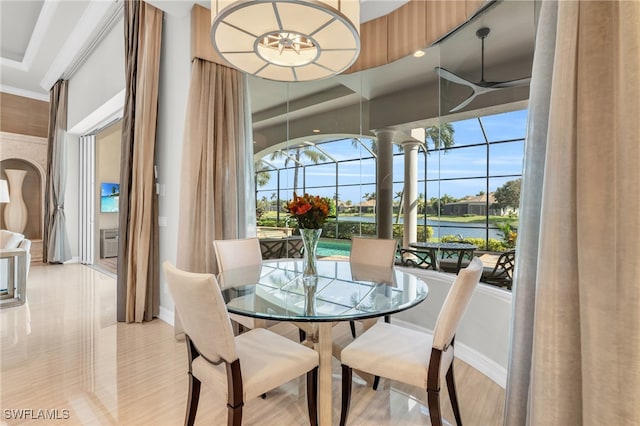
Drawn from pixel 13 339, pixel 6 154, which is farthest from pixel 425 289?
pixel 6 154

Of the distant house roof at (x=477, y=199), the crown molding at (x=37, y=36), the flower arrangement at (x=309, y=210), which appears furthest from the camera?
the crown molding at (x=37, y=36)

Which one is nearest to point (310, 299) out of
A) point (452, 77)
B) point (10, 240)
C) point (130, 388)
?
point (130, 388)

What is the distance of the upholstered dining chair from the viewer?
2771mm

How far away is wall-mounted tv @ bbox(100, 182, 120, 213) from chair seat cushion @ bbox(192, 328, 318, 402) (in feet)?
24.6

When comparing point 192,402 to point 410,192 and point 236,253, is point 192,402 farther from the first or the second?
point 410,192

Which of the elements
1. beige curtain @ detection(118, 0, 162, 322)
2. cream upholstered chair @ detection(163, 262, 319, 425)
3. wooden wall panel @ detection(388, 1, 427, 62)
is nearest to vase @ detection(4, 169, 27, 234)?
beige curtain @ detection(118, 0, 162, 322)

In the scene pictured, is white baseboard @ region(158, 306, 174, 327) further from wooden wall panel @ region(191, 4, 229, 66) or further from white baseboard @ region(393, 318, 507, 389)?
white baseboard @ region(393, 318, 507, 389)

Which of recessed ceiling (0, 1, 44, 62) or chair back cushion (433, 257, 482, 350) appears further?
recessed ceiling (0, 1, 44, 62)

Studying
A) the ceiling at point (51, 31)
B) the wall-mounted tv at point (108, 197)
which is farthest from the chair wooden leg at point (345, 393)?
the wall-mounted tv at point (108, 197)

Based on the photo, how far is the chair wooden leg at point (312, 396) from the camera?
1.66 m

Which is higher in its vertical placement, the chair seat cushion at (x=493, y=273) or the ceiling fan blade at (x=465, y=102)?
the ceiling fan blade at (x=465, y=102)

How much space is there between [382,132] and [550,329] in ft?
9.94

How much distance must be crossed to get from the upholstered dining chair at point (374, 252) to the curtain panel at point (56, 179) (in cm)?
677

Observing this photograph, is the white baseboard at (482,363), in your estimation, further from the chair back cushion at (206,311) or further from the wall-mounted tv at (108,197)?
the wall-mounted tv at (108,197)
